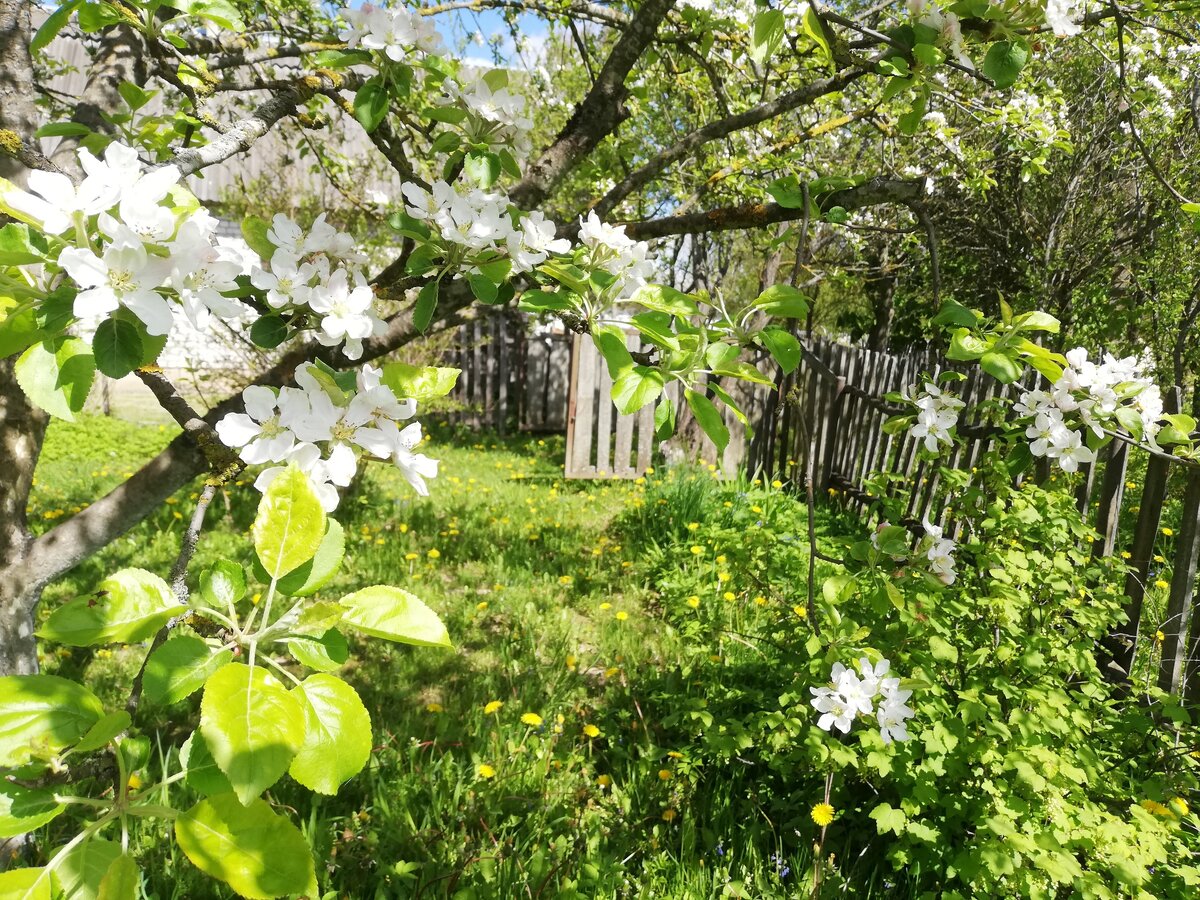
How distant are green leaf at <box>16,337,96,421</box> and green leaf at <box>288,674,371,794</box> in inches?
16.3

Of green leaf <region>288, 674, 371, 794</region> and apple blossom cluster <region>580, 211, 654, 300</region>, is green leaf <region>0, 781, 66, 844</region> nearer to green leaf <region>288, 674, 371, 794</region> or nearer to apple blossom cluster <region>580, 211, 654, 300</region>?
green leaf <region>288, 674, 371, 794</region>

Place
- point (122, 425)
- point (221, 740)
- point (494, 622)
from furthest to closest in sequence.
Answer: point (122, 425), point (494, 622), point (221, 740)

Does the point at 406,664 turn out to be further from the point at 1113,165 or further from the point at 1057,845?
the point at 1113,165

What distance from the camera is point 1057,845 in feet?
5.00

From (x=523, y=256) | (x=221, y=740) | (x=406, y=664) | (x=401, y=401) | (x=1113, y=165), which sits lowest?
(x=406, y=664)

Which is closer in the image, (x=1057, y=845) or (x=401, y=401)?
(x=401, y=401)

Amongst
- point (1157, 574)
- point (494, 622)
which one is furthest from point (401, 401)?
point (1157, 574)

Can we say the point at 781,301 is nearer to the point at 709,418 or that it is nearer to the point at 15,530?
the point at 709,418

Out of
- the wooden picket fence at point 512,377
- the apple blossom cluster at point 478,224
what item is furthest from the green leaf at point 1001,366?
the wooden picket fence at point 512,377

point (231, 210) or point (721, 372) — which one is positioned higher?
point (231, 210)

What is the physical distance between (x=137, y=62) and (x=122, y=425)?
23.0ft

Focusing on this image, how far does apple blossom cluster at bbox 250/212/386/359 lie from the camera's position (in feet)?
2.88

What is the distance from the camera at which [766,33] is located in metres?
1.03

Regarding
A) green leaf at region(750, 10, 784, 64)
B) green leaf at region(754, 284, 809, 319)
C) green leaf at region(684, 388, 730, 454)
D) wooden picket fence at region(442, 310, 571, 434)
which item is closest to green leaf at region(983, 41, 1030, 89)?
green leaf at region(750, 10, 784, 64)
